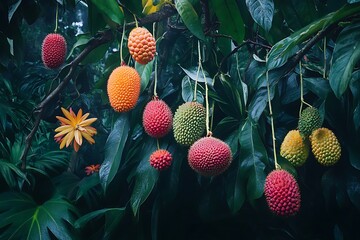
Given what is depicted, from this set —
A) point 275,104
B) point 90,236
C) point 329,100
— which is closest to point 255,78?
point 275,104

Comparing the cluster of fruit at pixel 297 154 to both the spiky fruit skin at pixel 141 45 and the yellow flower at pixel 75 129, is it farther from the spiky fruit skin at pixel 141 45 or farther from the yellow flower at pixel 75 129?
the yellow flower at pixel 75 129

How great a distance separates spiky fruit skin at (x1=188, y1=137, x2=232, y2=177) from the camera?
0.78m

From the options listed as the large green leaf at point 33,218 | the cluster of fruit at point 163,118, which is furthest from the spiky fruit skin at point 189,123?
the large green leaf at point 33,218

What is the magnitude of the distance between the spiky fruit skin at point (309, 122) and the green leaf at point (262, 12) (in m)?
0.20

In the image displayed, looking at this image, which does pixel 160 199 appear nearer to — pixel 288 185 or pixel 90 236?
pixel 90 236

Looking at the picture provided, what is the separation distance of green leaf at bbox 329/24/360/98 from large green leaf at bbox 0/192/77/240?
82 centimetres

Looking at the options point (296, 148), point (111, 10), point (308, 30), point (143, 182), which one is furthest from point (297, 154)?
point (111, 10)

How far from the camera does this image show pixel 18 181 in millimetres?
1260

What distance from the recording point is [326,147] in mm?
817

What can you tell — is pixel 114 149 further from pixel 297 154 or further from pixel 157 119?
pixel 297 154

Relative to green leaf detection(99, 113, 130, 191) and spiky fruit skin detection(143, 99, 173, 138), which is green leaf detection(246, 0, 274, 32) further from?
green leaf detection(99, 113, 130, 191)

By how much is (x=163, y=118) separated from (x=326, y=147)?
339 mm

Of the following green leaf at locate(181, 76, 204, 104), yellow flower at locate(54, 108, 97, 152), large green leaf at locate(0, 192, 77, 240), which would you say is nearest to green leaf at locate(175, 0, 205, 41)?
green leaf at locate(181, 76, 204, 104)

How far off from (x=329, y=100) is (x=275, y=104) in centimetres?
13
